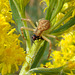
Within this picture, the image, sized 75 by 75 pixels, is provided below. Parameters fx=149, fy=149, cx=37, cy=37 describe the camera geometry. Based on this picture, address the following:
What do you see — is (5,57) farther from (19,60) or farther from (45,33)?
(45,33)

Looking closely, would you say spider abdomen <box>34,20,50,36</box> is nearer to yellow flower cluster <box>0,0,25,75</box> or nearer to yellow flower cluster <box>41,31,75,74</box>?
yellow flower cluster <box>0,0,25,75</box>

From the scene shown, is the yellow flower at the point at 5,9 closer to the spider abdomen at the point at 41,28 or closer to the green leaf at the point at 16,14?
the green leaf at the point at 16,14

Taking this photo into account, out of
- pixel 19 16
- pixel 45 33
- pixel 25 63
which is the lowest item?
pixel 25 63

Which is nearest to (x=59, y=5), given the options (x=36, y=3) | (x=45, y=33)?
(x=45, y=33)

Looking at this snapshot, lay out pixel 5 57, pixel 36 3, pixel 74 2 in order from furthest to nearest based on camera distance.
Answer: pixel 36 3
pixel 74 2
pixel 5 57

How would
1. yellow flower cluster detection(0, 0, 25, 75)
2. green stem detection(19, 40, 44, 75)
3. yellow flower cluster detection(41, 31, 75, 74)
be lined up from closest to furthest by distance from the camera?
yellow flower cluster detection(0, 0, 25, 75), green stem detection(19, 40, 44, 75), yellow flower cluster detection(41, 31, 75, 74)

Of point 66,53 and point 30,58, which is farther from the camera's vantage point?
point 66,53

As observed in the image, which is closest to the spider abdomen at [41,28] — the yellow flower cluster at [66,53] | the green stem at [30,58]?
the green stem at [30,58]

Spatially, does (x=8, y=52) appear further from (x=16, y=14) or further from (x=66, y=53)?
(x=66, y=53)

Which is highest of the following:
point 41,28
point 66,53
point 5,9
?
point 5,9

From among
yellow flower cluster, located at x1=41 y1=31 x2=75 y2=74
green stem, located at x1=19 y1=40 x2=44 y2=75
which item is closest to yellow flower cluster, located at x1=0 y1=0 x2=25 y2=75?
green stem, located at x1=19 y1=40 x2=44 y2=75

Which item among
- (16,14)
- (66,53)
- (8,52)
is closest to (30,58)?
(8,52)
